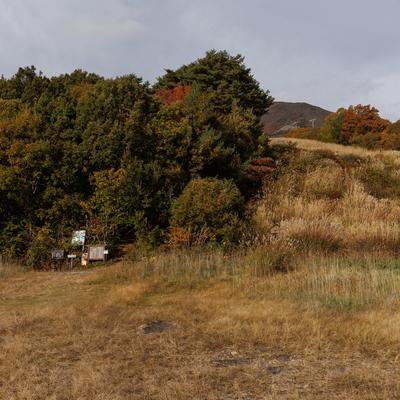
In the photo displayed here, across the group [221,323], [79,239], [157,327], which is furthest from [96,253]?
[221,323]

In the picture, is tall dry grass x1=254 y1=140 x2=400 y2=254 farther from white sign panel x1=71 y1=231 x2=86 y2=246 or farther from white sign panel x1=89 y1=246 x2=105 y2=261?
white sign panel x1=71 y1=231 x2=86 y2=246

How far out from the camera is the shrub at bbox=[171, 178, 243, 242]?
12.6 meters

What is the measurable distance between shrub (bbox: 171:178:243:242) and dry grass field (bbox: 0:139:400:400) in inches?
28.0

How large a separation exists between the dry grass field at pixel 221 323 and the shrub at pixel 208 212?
711mm

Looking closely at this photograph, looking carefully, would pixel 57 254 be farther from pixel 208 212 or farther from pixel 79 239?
pixel 208 212

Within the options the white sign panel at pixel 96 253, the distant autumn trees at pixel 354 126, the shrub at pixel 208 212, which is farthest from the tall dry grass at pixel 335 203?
the distant autumn trees at pixel 354 126

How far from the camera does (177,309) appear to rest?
7.51 meters

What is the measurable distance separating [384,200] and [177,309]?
11.1 m

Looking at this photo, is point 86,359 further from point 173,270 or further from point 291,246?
point 291,246

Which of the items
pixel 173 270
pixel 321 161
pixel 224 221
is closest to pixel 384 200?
pixel 321 161

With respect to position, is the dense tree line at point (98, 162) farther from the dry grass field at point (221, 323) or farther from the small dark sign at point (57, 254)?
the dry grass field at point (221, 323)

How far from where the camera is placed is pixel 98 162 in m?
13.8

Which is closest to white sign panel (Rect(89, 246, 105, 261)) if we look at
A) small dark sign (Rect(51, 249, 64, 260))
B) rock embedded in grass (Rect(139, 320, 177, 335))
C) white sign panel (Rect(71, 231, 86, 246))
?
white sign panel (Rect(71, 231, 86, 246))

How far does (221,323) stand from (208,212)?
615cm
